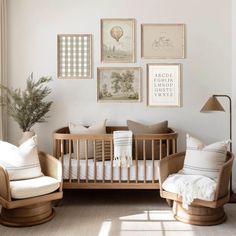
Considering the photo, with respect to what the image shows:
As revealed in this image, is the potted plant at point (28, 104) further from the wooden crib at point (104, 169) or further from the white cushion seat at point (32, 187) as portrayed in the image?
the white cushion seat at point (32, 187)

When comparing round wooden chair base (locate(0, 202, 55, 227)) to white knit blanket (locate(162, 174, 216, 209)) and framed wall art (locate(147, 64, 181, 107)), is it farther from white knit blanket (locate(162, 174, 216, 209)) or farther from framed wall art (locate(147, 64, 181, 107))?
framed wall art (locate(147, 64, 181, 107))

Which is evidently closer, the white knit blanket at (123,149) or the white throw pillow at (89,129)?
the white knit blanket at (123,149)

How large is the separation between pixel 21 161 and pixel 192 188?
1.61 m

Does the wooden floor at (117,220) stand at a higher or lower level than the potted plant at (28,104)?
lower

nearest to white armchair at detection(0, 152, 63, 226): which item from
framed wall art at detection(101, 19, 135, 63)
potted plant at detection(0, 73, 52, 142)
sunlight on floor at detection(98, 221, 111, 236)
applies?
sunlight on floor at detection(98, 221, 111, 236)

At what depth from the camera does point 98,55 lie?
4.14 m

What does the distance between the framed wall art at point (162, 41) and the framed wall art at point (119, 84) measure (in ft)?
0.98

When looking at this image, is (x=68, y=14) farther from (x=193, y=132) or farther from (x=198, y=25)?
(x=193, y=132)

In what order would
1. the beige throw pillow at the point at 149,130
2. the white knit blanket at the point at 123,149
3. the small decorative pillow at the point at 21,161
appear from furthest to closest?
the beige throw pillow at the point at 149,130 < the white knit blanket at the point at 123,149 < the small decorative pillow at the point at 21,161

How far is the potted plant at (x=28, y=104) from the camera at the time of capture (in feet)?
12.4

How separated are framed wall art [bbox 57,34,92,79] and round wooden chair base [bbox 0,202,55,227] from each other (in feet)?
5.81

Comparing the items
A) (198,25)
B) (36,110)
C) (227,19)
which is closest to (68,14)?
(36,110)

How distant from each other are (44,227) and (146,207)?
1.13 m

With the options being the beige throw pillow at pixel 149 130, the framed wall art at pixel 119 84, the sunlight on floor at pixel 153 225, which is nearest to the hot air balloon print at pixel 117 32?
the framed wall art at pixel 119 84
